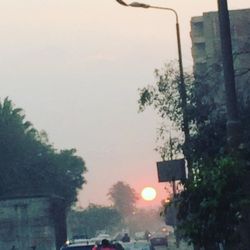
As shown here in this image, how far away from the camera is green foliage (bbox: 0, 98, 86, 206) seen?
101 meters

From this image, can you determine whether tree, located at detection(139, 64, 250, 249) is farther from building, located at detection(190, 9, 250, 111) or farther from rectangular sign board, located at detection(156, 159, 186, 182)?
building, located at detection(190, 9, 250, 111)

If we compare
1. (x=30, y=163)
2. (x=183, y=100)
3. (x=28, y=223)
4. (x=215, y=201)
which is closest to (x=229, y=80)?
(x=215, y=201)

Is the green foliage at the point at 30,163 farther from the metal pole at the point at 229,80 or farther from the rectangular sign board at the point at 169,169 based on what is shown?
the metal pole at the point at 229,80

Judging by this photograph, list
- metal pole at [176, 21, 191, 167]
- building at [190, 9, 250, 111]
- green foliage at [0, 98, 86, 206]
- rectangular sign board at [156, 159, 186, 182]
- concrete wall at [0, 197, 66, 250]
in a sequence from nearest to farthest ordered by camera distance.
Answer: metal pole at [176, 21, 191, 167]
rectangular sign board at [156, 159, 186, 182]
concrete wall at [0, 197, 66, 250]
building at [190, 9, 250, 111]
green foliage at [0, 98, 86, 206]

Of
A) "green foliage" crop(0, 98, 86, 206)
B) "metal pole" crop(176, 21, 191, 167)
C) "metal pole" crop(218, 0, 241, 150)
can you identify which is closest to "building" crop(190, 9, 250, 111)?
"green foliage" crop(0, 98, 86, 206)

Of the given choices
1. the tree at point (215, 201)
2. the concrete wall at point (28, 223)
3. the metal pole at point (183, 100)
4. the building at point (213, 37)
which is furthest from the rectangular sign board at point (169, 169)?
the building at point (213, 37)

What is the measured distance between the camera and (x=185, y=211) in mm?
14570

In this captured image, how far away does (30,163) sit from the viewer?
4173 inches

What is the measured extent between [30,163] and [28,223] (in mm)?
47342

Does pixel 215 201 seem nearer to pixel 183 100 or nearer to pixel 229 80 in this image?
pixel 229 80

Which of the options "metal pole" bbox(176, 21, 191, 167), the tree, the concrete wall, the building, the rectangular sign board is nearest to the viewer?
the tree

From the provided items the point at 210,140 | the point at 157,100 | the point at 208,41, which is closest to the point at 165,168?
the point at 210,140

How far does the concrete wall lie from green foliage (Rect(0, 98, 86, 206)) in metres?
36.9

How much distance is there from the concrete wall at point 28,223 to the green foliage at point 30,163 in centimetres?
3689
